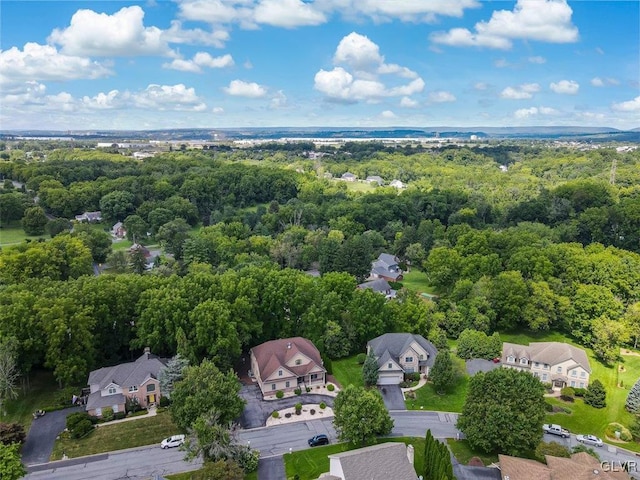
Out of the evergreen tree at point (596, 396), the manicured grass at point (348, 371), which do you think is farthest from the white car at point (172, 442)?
the evergreen tree at point (596, 396)

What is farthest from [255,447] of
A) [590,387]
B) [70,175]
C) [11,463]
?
[70,175]

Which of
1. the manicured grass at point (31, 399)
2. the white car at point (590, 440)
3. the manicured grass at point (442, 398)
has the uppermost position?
the manicured grass at point (31, 399)

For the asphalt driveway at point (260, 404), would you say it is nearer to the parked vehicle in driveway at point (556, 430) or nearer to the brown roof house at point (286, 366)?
the brown roof house at point (286, 366)

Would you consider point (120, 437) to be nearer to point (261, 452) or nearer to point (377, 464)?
point (261, 452)

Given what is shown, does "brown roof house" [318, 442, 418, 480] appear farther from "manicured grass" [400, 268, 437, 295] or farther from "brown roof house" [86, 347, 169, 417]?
"manicured grass" [400, 268, 437, 295]

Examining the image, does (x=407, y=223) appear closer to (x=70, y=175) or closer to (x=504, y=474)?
(x=504, y=474)
